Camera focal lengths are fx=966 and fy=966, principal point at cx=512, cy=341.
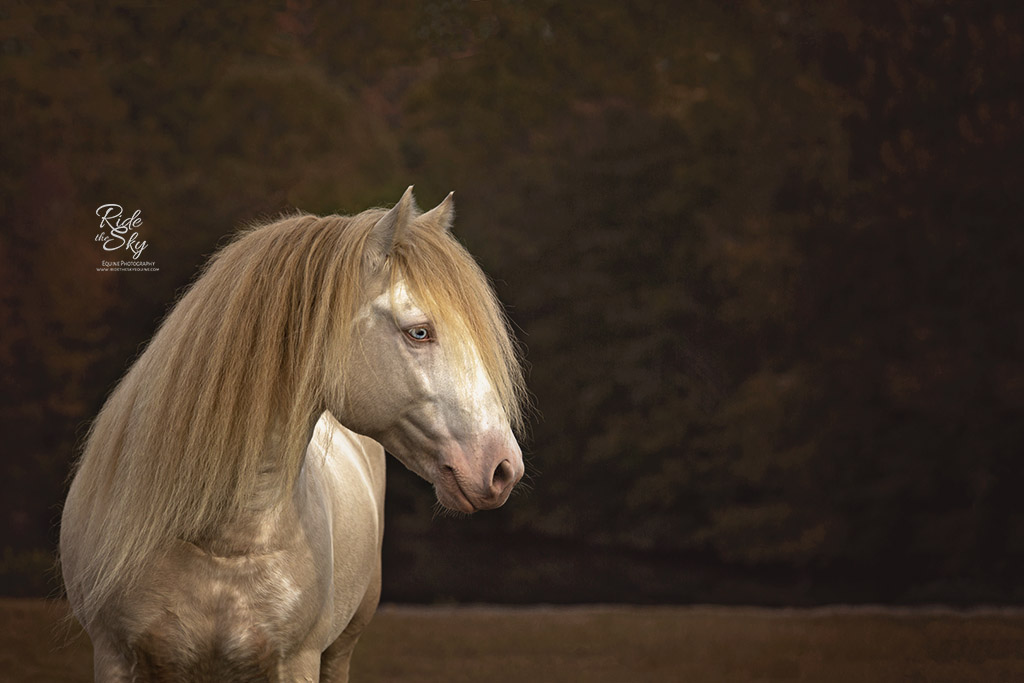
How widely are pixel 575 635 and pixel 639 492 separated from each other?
41 cm

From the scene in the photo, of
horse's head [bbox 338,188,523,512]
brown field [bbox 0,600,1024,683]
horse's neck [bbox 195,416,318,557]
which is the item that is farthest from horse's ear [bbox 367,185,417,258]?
brown field [bbox 0,600,1024,683]

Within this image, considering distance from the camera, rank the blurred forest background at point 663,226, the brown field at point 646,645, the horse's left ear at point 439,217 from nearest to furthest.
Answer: the horse's left ear at point 439,217, the brown field at point 646,645, the blurred forest background at point 663,226

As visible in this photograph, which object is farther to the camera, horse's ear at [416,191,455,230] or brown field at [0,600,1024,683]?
brown field at [0,600,1024,683]

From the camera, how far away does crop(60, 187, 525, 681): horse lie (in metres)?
1.07

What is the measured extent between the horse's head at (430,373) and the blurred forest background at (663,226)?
1.40m

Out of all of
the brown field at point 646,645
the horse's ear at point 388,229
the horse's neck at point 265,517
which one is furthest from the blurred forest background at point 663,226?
the horse's ear at point 388,229

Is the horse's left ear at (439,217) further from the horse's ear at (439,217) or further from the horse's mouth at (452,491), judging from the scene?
the horse's mouth at (452,491)

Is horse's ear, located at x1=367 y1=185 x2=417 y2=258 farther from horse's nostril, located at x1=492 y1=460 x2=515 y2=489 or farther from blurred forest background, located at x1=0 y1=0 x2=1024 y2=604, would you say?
blurred forest background, located at x1=0 y1=0 x2=1024 y2=604

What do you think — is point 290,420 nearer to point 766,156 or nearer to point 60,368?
point 60,368

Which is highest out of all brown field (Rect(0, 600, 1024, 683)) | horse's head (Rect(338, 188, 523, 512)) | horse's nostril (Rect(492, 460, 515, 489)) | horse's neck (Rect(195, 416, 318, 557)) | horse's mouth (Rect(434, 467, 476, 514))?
horse's head (Rect(338, 188, 523, 512))

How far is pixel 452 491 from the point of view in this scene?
42.2 inches

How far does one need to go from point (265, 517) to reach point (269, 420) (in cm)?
12

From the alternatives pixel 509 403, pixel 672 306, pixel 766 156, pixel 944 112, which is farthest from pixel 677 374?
pixel 509 403

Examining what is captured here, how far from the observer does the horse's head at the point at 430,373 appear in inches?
41.5
